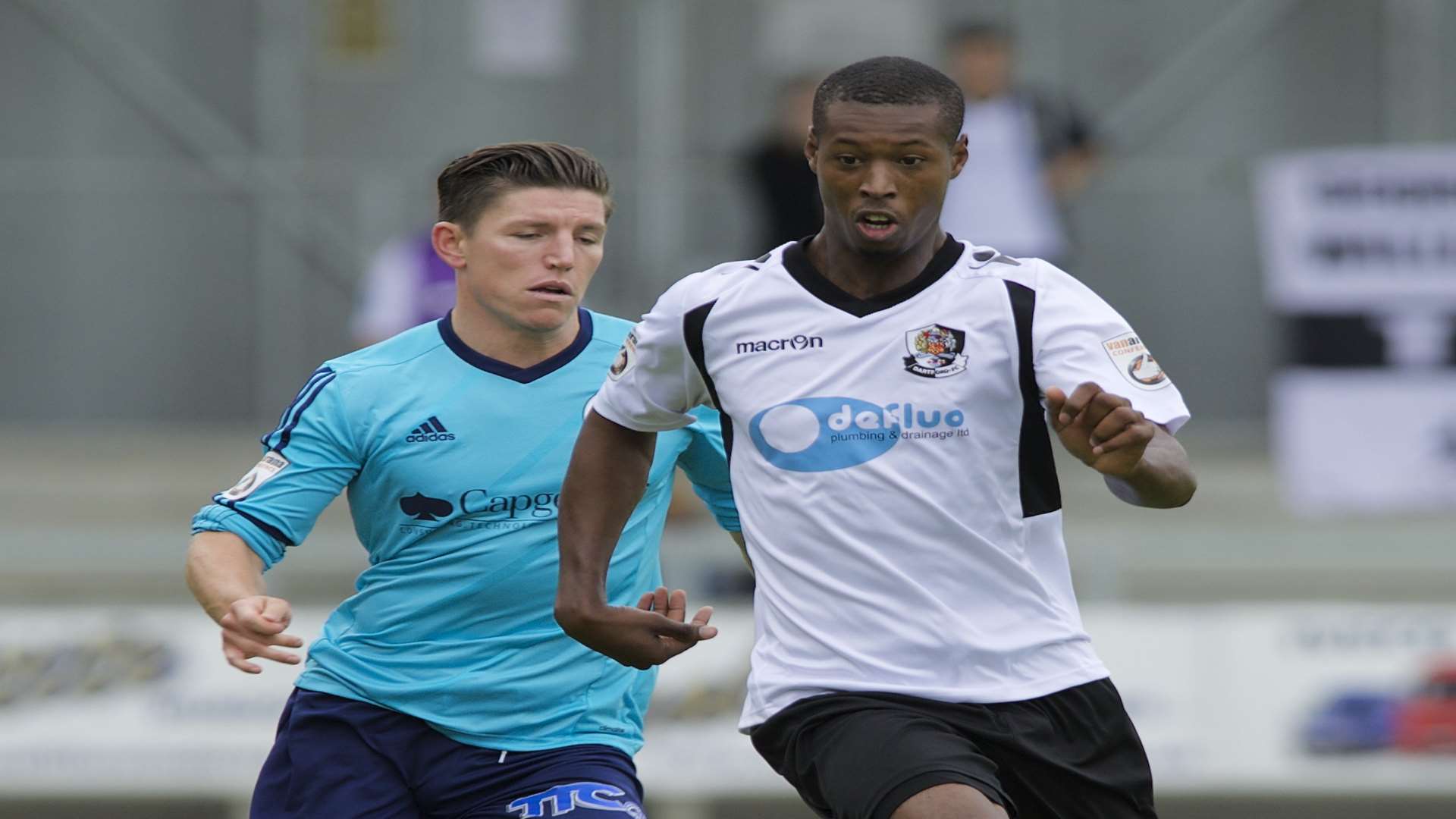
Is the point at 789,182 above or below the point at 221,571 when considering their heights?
above

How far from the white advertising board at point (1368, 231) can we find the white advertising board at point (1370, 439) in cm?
31

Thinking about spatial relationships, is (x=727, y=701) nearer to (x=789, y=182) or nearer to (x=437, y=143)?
(x=789, y=182)

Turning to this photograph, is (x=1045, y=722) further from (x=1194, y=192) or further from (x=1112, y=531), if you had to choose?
(x=1194, y=192)

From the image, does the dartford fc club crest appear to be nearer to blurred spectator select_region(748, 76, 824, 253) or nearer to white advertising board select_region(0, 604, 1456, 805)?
white advertising board select_region(0, 604, 1456, 805)

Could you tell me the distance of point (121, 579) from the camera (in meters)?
9.96

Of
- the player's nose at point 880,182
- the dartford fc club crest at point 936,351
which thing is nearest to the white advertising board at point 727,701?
the dartford fc club crest at point 936,351

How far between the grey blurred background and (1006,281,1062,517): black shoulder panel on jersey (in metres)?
8.55

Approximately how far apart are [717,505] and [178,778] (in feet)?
14.7

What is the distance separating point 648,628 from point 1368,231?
580 cm

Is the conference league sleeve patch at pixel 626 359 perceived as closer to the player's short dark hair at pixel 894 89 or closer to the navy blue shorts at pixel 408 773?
the player's short dark hair at pixel 894 89

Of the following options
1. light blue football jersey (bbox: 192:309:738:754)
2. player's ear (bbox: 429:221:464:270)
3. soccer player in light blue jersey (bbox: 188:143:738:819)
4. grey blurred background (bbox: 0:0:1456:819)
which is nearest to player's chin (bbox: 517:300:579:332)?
soccer player in light blue jersey (bbox: 188:143:738:819)

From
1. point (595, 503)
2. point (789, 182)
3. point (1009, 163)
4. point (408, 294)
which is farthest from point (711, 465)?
point (789, 182)

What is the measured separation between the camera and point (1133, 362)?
3.65m

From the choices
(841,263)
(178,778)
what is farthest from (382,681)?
(178,778)
